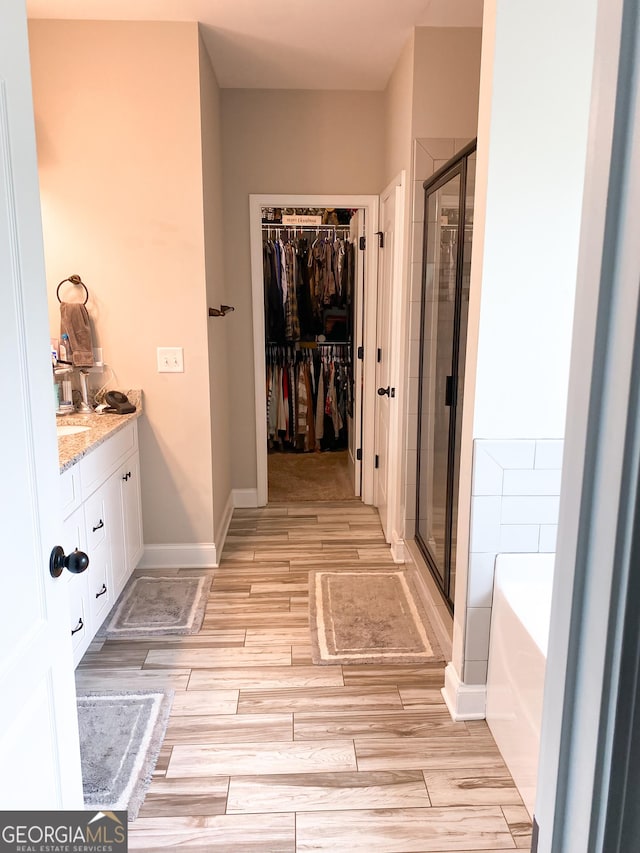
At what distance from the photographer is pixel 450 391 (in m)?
2.63

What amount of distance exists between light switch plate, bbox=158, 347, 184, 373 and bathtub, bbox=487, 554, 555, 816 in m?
1.98

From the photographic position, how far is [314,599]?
10.0 feet

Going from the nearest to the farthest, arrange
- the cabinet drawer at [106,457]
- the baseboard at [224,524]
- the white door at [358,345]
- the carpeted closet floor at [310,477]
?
the cabinet drawer at [106,457], the baseboard at [224,524], the white door at [358,345], the carpeted closet floor at [310,477]

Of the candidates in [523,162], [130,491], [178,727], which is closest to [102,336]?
[130,491]

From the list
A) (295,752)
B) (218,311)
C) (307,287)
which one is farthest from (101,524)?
(307,287)

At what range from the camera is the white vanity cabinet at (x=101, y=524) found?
2.24 m

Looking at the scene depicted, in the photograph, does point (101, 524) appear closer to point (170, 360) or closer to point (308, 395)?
point (170, 360)

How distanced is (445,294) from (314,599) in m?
1.62

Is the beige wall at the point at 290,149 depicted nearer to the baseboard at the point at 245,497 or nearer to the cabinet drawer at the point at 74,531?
the baseboard at the point at 245,497

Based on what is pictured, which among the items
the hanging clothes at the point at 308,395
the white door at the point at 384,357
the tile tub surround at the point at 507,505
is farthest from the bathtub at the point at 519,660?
the hanging clothes at the point at 308,395

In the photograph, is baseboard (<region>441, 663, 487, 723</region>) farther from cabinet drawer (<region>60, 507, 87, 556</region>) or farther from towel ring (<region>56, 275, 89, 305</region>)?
towel ring (<region>56, 275, 89, 305</region>)

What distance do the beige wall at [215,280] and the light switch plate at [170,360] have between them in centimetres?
18

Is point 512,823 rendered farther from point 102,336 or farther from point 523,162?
point 102,336

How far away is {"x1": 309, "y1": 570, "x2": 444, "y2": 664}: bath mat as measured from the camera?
8.49 feet
